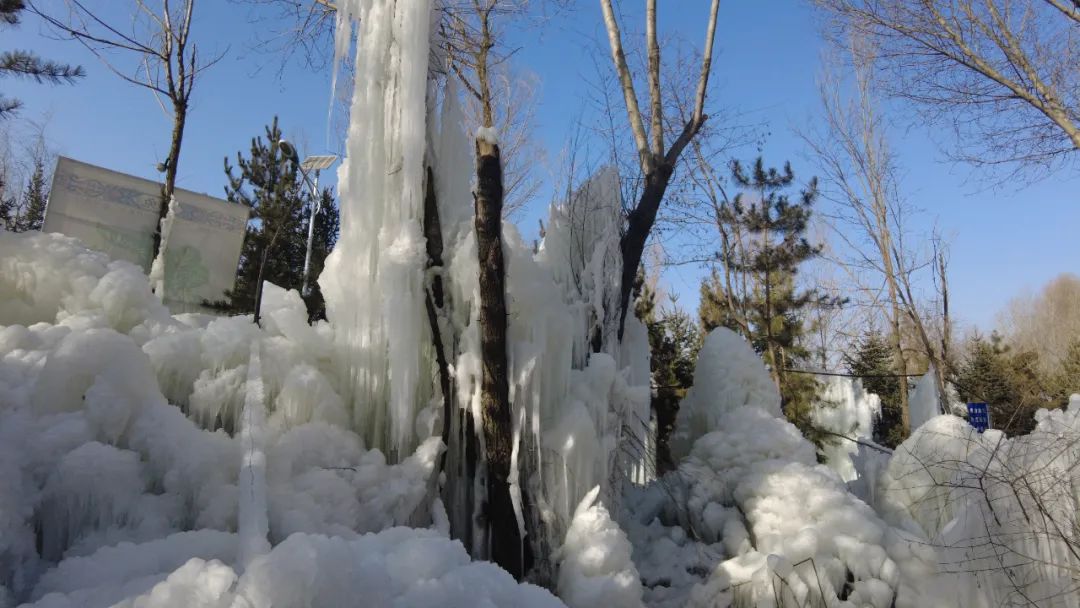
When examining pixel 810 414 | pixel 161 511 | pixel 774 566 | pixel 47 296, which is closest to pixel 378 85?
pixel 47 296

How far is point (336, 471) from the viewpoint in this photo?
396 cm

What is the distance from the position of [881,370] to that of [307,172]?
1775cm

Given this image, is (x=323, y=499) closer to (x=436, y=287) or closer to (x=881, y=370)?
(x=436, y=287)

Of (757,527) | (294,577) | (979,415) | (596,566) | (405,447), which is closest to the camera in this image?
(294,577)

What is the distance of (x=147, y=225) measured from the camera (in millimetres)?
7809

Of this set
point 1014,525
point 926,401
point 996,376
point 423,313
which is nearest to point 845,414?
point 996,376

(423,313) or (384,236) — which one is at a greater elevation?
(384,236)

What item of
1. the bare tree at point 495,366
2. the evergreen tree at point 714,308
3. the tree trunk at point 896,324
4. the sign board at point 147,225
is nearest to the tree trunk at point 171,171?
the sign board at point 147,225

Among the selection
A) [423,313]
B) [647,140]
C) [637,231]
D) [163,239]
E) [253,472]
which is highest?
[647,140]

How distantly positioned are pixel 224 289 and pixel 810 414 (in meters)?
14.2

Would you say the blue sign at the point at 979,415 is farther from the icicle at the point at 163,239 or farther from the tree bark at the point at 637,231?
the icicle at the point at 163,239

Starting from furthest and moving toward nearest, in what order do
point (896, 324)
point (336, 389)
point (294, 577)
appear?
point (896, 324), point (336, 389), point (294, 577)

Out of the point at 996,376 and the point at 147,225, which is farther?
the point at 996,376

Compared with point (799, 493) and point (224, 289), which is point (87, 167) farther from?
point (799, 493)
